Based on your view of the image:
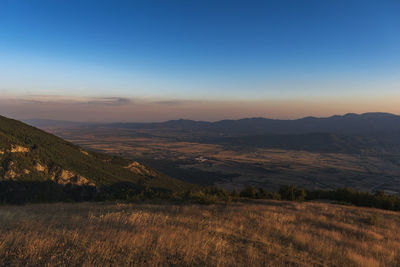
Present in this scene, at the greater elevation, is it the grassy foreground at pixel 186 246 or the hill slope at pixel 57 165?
the grassy foreground at pixel 186 246

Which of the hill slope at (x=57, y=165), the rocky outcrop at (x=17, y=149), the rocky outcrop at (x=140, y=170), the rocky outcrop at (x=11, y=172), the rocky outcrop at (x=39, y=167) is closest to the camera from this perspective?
the rocky outcrop at (x=11, y=172)

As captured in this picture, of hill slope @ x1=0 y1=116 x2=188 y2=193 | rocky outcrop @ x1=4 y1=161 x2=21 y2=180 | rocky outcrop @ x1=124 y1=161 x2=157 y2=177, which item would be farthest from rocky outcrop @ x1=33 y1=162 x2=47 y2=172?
rocky outcrop @ x1=124 y1=161 x2=157 y2=177

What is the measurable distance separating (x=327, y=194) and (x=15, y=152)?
95805 mm

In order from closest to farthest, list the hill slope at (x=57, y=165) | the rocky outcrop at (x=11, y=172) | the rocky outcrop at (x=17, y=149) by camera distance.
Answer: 1. the rocky outcrop at (x=11, y=172)
2. the hill slope at (x=57, y=165)
3. the rocky outcrop at (x=17, y=149)

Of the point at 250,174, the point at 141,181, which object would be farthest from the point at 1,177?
the point at 250,174

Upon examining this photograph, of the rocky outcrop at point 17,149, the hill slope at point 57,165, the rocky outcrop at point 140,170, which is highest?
the rocky outcrop at point 17,149

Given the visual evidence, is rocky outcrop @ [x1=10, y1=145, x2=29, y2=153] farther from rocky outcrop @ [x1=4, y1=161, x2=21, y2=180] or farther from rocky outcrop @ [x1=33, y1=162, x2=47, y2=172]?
rocky outcrop @ [x1=33, y1=162, x2=47, y2=172]

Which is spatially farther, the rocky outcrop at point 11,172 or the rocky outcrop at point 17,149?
the rocky outcrop at point 17,149

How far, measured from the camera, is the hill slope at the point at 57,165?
69.2m

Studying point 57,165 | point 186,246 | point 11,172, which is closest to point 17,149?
point 57,165

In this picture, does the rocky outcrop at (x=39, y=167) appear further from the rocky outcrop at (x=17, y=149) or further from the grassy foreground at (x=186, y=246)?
the grassy foreground at (x=186, y=246)

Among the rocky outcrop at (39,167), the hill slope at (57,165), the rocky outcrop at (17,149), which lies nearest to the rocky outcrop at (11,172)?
the hill slope at (57,165)

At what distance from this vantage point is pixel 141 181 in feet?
305

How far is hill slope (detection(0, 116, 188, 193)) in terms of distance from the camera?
69250mm
